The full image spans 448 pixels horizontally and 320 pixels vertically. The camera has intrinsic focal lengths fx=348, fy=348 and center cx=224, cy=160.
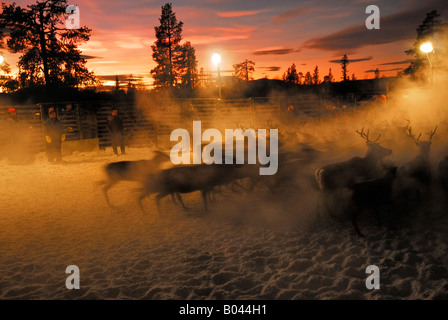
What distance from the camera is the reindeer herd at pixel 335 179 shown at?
6442mm

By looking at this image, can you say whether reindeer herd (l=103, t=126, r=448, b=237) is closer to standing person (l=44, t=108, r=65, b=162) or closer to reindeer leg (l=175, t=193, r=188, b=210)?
reindeer leg (l=175, t=193, r=188, b=210)

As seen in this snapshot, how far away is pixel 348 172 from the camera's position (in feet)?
22.8

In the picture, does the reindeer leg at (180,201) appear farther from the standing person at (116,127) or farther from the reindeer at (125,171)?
the standing person at (116,127)

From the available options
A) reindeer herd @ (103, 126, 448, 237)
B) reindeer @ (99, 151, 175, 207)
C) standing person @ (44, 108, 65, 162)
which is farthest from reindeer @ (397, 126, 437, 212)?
standing person @ (44, 108, 65, 162)

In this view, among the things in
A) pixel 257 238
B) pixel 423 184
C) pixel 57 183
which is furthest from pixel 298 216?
pixel 57 183

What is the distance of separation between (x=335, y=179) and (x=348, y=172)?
381mm

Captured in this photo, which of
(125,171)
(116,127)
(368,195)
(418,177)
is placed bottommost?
(368,195)

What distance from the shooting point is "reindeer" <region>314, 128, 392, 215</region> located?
22.1 ft

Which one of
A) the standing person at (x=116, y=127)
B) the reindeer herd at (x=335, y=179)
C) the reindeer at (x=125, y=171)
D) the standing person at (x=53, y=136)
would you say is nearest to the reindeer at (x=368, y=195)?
the reindeer herd at (x=335, y=179)

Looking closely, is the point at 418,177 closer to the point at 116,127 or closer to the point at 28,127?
the point at 116,127

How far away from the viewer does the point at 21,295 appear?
437 cm

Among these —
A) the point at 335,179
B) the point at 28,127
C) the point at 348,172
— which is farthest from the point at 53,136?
the point at 348,172
